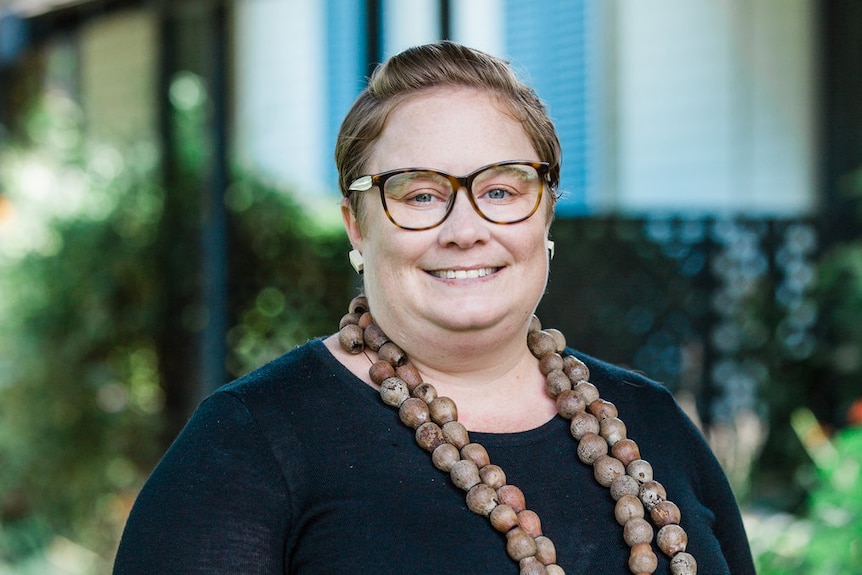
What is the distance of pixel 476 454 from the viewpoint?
148 cm

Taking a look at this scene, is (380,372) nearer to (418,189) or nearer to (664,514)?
(418,189)

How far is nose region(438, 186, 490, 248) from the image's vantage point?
4.85 feet

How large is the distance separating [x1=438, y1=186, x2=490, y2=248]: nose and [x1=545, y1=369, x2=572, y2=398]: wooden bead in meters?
0.31

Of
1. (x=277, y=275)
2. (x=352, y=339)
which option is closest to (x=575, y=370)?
(x=352, y=339)

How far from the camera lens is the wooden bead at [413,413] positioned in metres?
1.49

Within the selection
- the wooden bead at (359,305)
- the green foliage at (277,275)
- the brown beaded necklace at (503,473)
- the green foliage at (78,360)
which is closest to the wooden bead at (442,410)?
the brown beaded necklace at (503,473)

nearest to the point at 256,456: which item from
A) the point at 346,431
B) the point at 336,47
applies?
the point at 346,431

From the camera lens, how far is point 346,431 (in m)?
1.47

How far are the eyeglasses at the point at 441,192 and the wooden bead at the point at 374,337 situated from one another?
192mm

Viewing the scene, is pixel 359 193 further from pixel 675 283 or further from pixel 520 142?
pixel 675 283

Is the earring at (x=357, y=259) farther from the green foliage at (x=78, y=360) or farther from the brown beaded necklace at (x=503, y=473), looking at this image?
the green foliage at (x=78, y=360)

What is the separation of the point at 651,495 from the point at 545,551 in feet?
0.75

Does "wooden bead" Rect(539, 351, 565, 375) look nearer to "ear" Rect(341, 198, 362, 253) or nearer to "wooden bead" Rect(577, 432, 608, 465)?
"wooden bead" Rect(577, 432, 608, 465)

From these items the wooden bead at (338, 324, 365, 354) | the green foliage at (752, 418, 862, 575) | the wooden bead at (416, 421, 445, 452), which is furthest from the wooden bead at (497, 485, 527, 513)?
the green foliage at (752, 418, 862, 575)
